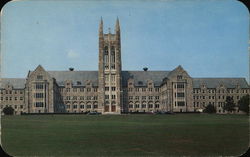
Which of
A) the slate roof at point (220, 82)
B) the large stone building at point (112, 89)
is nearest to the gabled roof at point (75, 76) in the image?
the large stone building at point (112, 89)

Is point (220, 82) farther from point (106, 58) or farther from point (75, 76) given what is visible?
point (75, 76)

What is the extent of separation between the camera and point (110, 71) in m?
110

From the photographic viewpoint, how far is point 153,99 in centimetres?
11450

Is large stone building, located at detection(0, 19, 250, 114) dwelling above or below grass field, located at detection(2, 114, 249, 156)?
above

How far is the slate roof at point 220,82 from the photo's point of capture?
115812 mm

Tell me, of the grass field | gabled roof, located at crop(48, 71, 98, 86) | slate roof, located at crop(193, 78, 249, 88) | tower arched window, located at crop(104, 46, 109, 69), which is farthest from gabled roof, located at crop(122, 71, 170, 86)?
the grass field

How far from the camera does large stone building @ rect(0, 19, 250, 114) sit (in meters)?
104

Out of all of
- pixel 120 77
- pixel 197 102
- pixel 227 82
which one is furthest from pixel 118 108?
pixel 227 82

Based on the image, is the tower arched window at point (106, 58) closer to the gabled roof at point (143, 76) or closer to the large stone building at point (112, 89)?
the large stone building at point (112, 89)

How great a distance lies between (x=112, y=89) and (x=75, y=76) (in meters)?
13.7

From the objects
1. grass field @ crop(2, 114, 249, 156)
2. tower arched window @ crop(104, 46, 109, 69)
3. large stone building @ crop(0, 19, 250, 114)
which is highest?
tower arched window @ crop(104, 46, 109, 69)

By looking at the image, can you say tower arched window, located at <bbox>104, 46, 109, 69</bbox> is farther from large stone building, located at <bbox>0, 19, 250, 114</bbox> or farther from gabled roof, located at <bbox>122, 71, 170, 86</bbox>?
gabled roof, located at <bbox>122, 71, 170, 86</bbox>

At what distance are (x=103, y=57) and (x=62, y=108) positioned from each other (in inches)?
689

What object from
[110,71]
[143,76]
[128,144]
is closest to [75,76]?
[110,71]
